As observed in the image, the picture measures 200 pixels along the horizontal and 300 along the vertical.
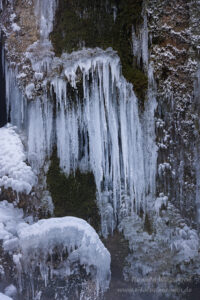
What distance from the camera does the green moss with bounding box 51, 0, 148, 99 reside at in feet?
16.1

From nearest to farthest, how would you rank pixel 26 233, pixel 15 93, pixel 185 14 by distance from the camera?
pixel 26 233
pixel 185 14
pixel 15 93

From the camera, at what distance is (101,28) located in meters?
5.02

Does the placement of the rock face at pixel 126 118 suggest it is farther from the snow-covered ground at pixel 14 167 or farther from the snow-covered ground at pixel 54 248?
the snow-covered ground at pixel 54 248

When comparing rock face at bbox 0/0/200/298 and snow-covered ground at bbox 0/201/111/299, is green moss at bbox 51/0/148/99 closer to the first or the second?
rock face at bbox 0/0/200/298

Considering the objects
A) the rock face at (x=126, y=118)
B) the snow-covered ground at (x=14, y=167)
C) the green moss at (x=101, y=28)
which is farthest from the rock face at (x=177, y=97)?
the snow-covered ground at (x=14, y=167)

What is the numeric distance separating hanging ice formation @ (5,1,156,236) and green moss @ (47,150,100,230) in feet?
0.38

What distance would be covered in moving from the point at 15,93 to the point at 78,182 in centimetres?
186

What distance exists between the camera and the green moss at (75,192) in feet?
16.8

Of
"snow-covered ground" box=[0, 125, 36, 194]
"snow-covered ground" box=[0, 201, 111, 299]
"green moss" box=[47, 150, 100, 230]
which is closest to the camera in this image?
"snow-covered ground" box=[0, 201, 111, 299]

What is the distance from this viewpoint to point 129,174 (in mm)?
4910

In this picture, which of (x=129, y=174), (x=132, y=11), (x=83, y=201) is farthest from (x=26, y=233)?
(x=132, y=11)

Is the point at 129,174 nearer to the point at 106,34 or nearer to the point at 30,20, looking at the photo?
the point at 106,34

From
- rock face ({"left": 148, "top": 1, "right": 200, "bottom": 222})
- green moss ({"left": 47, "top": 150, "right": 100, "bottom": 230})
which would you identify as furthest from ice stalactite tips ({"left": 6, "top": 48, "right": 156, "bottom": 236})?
rock face ({"left": 148, "top": 1, "right": 200, "bottom": 222})

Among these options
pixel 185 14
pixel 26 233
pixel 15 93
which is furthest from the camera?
pixel 15 93
